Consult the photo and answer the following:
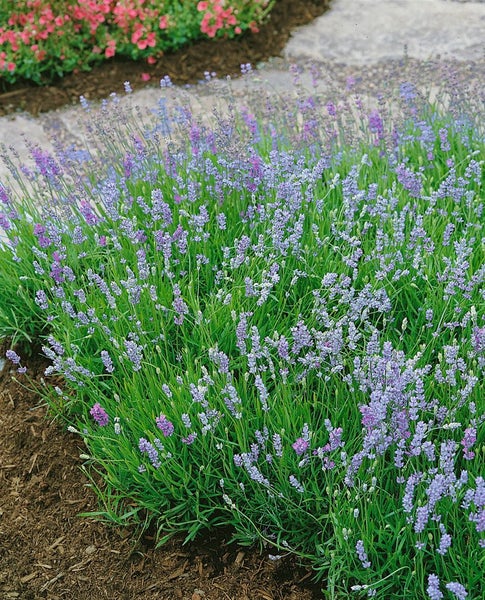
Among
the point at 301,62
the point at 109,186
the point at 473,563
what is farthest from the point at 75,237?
the point at 301,62

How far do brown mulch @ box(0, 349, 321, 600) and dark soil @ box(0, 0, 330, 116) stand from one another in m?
4.21

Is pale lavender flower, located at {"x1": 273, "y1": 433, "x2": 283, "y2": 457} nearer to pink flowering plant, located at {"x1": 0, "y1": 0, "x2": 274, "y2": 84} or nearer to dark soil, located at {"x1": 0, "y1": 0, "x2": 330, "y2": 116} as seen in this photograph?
dark soil, located at {"x1": 0, "y1": 0, "x2": 330, "y2": 116}

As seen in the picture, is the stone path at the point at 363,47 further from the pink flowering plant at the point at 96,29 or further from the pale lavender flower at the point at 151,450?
the pale lavender flower at the point at 151,450

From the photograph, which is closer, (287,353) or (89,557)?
(287,353)

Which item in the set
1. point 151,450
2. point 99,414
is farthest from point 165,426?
point 99,414

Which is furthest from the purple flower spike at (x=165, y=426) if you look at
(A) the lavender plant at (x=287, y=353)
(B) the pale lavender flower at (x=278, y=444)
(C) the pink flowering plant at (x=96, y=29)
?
(C) the pink flowering plant at (x=96, y=29)

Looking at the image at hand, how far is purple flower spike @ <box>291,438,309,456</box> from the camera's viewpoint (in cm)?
245

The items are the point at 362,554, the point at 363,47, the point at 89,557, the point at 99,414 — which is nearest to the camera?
the point at 362,554

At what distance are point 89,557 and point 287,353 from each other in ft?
3.64

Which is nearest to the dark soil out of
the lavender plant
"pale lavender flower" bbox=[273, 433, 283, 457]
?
the lavender plant

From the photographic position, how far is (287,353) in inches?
99.8

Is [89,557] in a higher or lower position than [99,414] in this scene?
lower

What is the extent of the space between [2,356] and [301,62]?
441cm

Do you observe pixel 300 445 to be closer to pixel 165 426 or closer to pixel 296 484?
pixel 296 484
